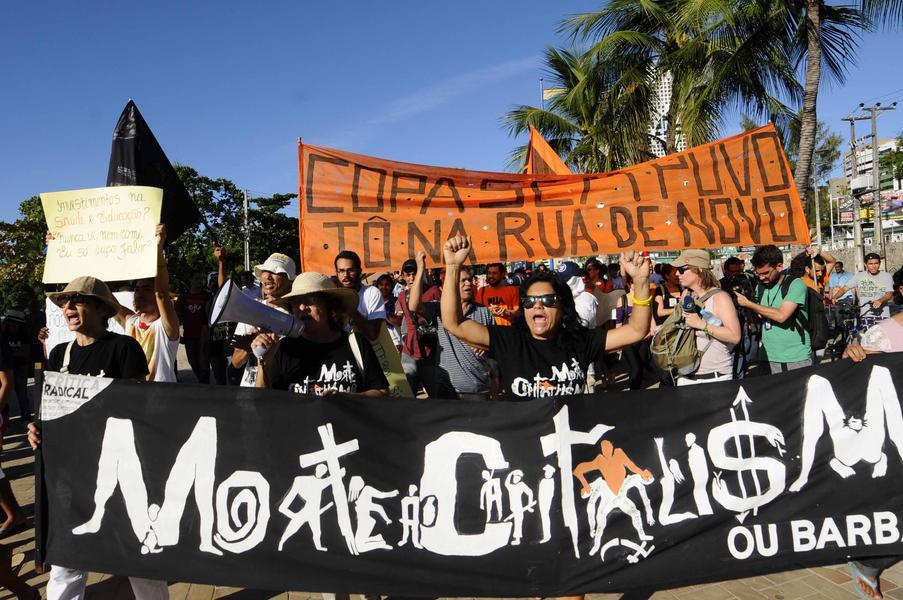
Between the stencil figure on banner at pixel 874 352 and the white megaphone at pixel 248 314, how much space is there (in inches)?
111

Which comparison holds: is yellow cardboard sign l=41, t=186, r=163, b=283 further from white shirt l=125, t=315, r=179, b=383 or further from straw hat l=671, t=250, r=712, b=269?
straw hat l=671, t=250, r=712, b=269

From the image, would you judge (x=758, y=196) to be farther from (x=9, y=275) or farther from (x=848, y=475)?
(x=9, y=275)

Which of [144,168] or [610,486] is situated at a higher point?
[144,168]

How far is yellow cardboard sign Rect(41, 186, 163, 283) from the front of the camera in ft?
11.7

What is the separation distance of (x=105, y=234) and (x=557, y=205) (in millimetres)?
3413

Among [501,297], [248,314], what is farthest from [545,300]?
[501,297]

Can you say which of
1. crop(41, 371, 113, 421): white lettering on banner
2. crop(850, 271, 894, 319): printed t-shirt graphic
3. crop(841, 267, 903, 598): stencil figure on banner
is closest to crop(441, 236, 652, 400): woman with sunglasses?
crop(841, 267, 903, 598): stencil figure on banner

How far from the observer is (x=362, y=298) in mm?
4219

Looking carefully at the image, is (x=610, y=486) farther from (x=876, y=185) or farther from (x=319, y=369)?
(x=876, y=185)

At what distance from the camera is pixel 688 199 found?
508 cm

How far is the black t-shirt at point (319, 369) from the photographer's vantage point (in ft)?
10.0

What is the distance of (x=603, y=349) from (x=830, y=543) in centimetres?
139

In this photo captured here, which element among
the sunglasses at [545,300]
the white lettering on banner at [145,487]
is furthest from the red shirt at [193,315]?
the sunglasses at [545,300]

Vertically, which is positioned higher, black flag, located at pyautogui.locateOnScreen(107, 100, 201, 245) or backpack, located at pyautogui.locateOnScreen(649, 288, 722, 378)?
black flag, located at pyautogui.locateOnScreen(107, 100, 201, 245)
